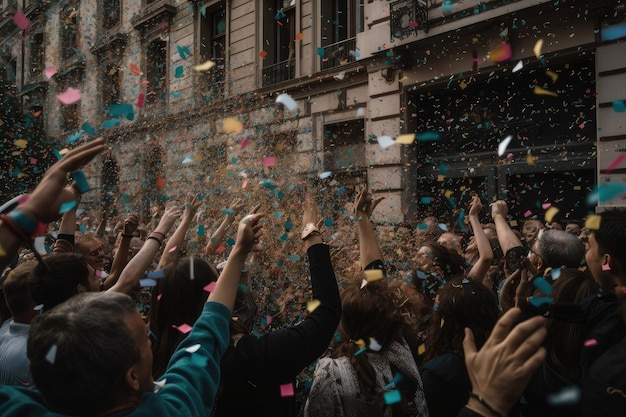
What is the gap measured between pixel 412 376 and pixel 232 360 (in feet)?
2.65

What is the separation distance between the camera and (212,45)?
50.5 feet

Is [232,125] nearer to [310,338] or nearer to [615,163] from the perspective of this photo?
[615,163]

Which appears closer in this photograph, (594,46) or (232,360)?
(232,360)

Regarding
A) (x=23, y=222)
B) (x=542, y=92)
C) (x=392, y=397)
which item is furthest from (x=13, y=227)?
(x=542, y=92)

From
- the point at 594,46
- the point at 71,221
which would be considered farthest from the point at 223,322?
the point at 594,46

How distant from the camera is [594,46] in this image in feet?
25.2

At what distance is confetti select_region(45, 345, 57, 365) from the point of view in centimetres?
138

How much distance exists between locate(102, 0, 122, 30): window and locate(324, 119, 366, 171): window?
1169cm

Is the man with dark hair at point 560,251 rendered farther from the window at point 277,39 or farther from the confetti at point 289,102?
the window at point 277,39

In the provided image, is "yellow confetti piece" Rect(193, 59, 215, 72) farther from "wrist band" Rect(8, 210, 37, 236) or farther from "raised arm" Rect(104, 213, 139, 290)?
"wrist band" Rect(8, 210, 37, 236)

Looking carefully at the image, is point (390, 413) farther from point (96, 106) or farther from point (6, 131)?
point (6, 131)

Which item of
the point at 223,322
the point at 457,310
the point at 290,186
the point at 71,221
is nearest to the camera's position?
the point at 223,322

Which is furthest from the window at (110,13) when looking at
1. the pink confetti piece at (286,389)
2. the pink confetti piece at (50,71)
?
the pink confetti piece at (286,389)

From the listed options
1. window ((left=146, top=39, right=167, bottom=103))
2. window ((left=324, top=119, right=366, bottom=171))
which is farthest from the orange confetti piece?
window ((left=324, top=119, right=366, bottom=171))
